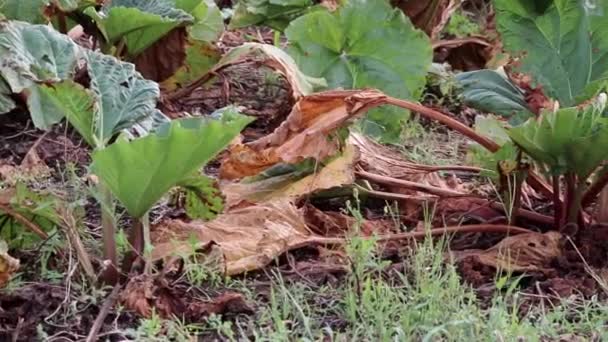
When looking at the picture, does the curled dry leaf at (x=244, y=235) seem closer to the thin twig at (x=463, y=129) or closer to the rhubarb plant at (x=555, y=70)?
the thin twig at (x=463, y=129)

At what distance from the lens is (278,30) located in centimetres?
397

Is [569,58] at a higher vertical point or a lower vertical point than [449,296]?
higher

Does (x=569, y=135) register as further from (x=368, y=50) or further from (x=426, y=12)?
(x=426, y=12)

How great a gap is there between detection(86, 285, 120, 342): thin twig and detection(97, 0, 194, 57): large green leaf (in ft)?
3.94

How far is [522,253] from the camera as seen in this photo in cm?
254

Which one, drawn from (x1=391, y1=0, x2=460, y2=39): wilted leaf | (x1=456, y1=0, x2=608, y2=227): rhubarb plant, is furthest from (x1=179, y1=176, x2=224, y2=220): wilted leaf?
(x1=391, y1=0, x2=460, y2=39): wilted leaf

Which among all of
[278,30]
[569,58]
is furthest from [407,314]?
[278,30]

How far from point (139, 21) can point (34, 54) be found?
2.60 ft

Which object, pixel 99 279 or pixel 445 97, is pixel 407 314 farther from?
pixel 445 97

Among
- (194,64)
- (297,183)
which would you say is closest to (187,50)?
(194,64)

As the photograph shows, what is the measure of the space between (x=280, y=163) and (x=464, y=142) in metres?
0.97

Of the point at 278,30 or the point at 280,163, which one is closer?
the point at 280,163

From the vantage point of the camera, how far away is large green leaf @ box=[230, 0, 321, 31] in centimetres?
381

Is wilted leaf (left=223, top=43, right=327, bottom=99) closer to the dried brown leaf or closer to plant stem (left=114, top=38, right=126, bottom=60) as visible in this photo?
plant stem (left=114, top=38, right=126, bottom=60)
